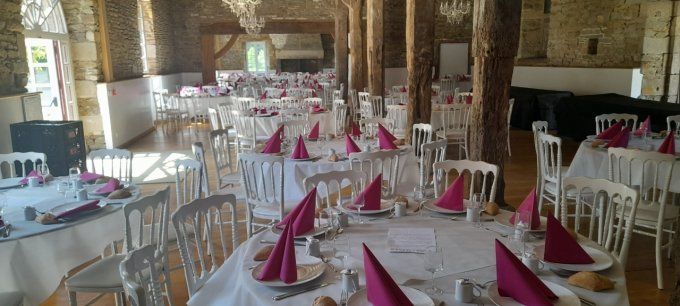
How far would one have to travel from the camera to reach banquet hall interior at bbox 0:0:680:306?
6.41ft

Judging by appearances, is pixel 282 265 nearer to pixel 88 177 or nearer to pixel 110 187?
pixel 110 187

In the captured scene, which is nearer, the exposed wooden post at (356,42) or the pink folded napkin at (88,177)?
the pink folded napkin at (88,177)

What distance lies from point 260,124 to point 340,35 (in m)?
5.94

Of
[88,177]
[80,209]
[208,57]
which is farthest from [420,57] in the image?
[208,57]

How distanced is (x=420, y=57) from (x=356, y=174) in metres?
3.82

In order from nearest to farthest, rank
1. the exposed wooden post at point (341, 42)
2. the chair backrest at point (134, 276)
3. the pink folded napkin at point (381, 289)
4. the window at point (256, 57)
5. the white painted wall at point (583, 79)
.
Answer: the chair backrest at point (134, 276), the pink folded napkin at point (381, 289), the white painted wall at point (583, 79), the exposed wooden post at point (341, 42), the window at point (256, 57)

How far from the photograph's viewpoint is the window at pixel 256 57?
22.4m

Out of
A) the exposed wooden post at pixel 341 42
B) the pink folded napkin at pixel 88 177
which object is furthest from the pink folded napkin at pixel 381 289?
the exposed wooden post at pixel 341 42

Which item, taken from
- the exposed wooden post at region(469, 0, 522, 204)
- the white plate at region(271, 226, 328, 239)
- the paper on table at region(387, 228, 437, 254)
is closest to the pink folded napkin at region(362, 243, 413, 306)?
the paper on table at region(387, 228, 437, 254)

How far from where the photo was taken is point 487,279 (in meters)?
1.91

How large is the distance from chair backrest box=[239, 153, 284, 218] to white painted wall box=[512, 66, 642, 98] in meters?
7.87

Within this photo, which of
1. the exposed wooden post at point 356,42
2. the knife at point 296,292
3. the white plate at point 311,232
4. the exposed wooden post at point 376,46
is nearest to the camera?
the knife at point 296,292

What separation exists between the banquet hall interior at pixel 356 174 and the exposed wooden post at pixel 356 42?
55 millimetres

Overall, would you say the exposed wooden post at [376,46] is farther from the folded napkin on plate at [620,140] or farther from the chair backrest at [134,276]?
the chair backrest at [134,276]
